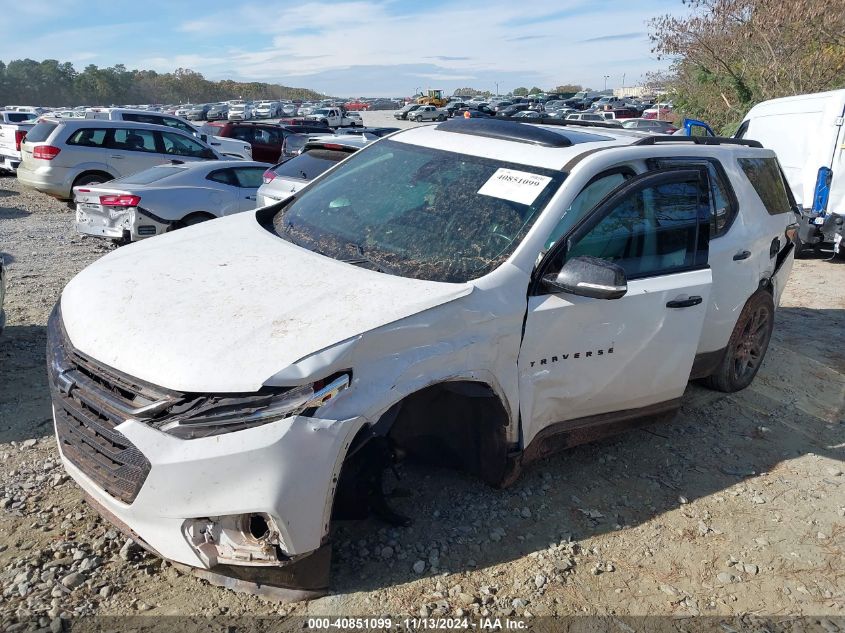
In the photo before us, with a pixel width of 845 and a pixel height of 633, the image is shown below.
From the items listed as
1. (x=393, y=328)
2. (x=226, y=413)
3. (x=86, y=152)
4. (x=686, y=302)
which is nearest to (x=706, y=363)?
(x=686, y=302)

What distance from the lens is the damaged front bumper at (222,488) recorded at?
237cm

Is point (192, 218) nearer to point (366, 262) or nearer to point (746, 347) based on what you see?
point (366, 262)

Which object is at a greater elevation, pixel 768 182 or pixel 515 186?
pixel 515 186

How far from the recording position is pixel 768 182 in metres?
4.97

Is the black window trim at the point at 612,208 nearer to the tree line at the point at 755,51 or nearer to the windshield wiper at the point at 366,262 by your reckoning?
the windshield wiper at the point at 366,262

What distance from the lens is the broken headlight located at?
93.9 inches

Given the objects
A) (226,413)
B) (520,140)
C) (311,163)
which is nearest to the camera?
(226,413)

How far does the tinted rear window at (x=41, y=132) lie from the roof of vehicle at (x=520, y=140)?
35.4 ft

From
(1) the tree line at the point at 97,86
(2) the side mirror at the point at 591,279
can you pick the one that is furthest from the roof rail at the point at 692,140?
(1) the tree line at the point at 97,86

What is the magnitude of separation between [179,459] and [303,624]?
2.60ft

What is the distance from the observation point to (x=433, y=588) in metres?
2.85

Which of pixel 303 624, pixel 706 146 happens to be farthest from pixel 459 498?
pixel 706 146

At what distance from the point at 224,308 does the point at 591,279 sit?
1.54 metres

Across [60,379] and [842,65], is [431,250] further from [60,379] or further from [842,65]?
[842,65]
